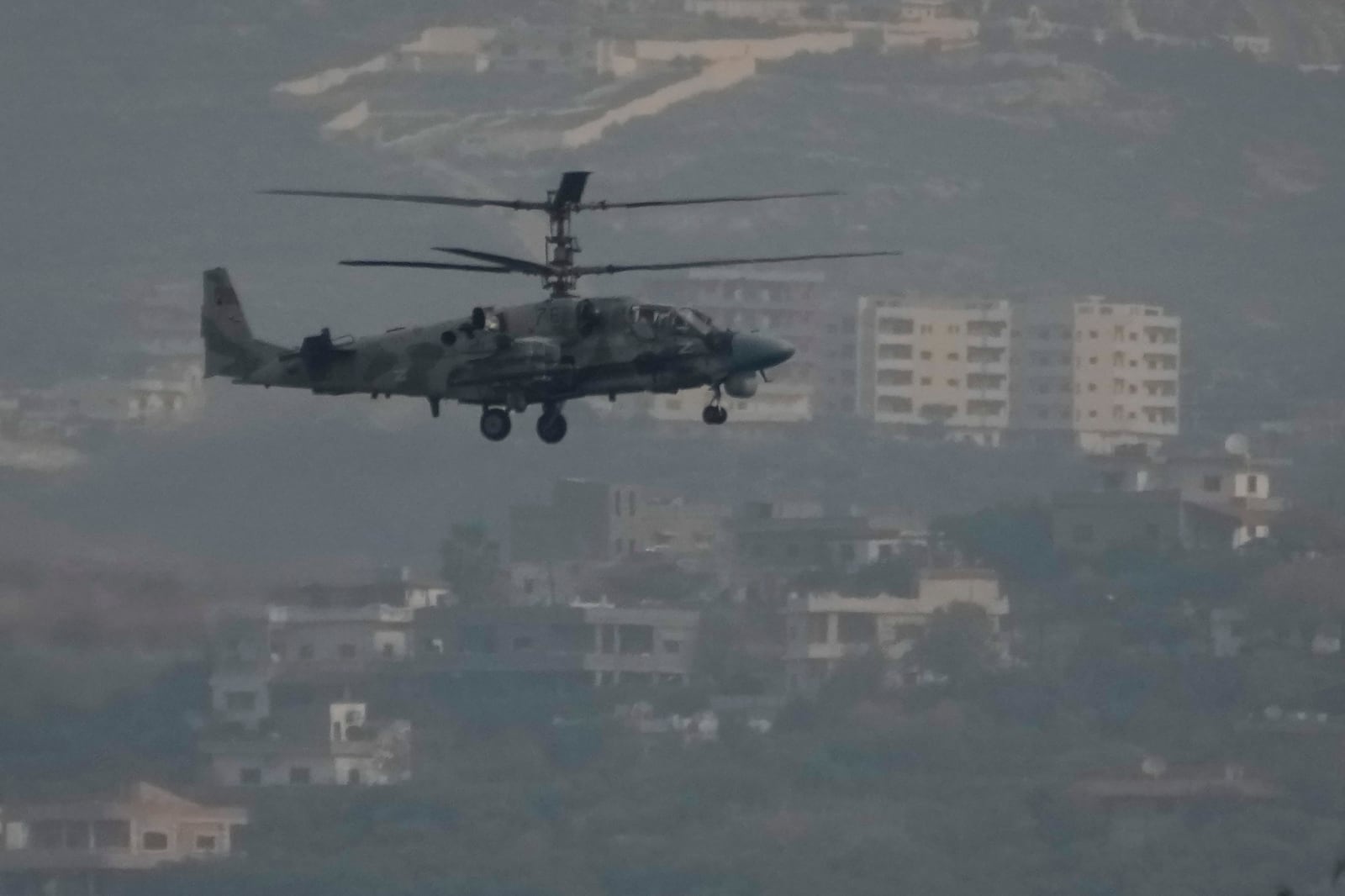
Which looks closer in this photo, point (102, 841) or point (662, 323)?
point (662, 323)

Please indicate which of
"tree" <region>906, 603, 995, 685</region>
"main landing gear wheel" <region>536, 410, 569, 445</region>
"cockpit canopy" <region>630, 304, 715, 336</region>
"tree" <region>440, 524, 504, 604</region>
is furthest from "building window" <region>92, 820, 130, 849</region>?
"cockpit canopy" <region>630, 304, 715, 336</region>

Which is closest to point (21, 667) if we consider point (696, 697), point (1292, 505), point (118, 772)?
point (118, 772)

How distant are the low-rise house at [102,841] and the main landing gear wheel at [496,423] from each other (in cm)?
6971

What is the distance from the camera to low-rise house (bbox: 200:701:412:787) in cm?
13188

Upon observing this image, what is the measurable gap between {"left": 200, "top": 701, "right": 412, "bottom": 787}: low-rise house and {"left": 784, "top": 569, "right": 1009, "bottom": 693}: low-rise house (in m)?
17.4

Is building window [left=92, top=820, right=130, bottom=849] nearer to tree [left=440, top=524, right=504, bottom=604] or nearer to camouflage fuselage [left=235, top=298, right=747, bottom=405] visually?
tree [left=440, top=524, right=504, bottom=604]

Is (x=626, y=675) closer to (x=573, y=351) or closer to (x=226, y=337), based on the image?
(x=226, y=337)

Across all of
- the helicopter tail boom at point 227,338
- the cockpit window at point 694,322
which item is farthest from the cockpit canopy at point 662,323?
the helicopter tail boom at point 227,338

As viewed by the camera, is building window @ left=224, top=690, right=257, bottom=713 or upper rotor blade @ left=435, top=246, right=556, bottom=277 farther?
building window @ left=224, top=690, right=257, bottom=713

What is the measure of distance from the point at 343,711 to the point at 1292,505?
2100 inches

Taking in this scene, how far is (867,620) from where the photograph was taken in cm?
16075

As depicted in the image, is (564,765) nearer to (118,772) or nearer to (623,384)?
(118,772)

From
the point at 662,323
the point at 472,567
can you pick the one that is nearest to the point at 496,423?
the point at 662,323

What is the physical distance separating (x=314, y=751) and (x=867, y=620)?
30942mm
